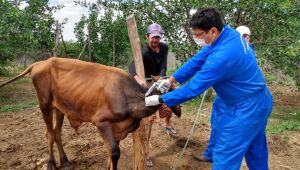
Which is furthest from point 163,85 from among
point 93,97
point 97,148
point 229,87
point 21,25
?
point 21,25

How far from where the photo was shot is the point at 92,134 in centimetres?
710

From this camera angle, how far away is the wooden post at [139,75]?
184 inches

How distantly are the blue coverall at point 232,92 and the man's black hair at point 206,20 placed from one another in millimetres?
143

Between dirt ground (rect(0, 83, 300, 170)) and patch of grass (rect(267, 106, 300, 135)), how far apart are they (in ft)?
0.81

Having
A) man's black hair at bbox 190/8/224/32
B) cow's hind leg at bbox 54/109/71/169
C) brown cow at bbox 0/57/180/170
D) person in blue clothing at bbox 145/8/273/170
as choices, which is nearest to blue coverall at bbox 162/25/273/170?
person in blue clothing at bbox 145/8/273/170

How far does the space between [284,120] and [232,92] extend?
18.1 feet

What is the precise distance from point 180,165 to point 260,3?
4712 mm

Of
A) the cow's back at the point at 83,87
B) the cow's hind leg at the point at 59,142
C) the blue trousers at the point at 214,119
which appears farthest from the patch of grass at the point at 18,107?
the blue trousers at the point at 214,119

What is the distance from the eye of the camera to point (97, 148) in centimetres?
635

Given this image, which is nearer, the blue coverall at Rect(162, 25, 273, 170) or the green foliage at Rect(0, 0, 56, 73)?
the blue coverall at Rect(162, 25, 273, 170)

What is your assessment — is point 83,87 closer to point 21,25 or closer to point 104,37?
point 21,25

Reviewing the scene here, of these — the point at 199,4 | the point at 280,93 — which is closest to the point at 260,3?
the point at 199,4

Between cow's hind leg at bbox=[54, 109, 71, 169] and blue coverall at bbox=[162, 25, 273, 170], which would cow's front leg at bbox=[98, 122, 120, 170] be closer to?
blue coverall at bbox=[162, 25, 273, 170]

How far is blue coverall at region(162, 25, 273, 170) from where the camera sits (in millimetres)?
3502
